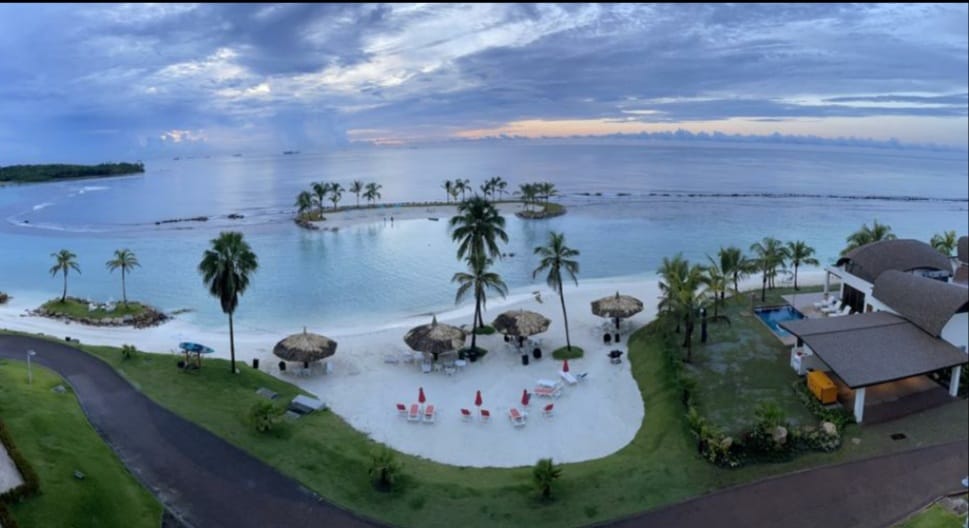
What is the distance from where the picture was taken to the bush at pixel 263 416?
22183mm

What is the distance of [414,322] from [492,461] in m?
18.8

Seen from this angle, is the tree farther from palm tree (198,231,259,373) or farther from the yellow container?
palm tree (198,231,259,373)

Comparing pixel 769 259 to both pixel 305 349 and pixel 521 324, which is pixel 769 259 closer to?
pixel 521 324

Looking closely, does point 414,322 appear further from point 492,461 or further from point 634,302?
point 492,461

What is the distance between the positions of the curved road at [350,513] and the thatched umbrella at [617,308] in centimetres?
1558

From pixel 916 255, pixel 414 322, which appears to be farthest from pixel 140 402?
pixel 916 255

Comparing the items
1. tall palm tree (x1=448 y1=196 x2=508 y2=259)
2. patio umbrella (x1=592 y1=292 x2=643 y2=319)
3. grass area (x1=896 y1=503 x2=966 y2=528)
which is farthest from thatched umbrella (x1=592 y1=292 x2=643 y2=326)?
grass area (x1=896 y1=503 x2=966 y2=528)

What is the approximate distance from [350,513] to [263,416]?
6.64m

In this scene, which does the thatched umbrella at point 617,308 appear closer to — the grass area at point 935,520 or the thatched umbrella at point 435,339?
the thatched umbrella at point 435,339

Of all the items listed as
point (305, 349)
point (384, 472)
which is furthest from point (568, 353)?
point (384, 472)

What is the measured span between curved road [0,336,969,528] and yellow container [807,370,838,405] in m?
3.49

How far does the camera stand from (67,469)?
17.8 m

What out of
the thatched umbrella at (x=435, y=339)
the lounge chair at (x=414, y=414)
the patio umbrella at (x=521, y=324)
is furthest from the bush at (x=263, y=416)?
the patio umbrella at (x=521, y=324)

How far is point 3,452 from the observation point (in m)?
17.0
